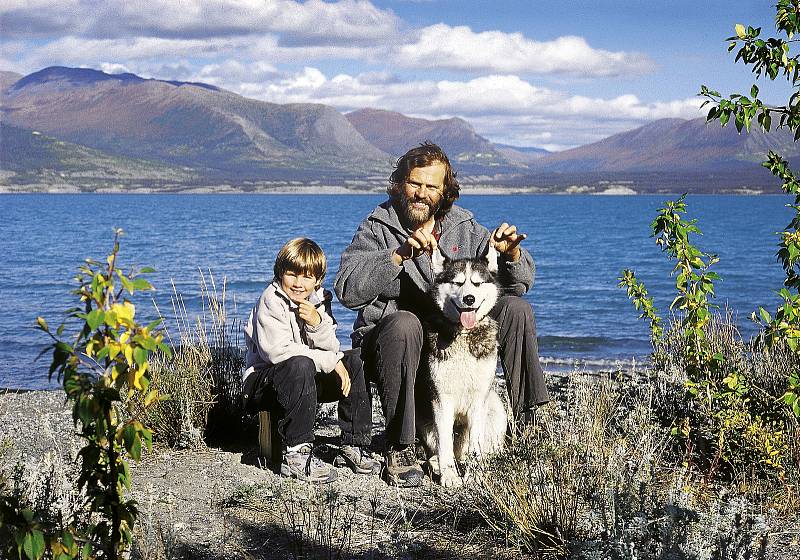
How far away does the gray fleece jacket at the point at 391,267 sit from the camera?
17.5ft

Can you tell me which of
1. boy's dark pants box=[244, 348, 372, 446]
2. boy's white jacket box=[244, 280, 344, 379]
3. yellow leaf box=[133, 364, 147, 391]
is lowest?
boy's dark pants box=[244, 348, 372, 446]

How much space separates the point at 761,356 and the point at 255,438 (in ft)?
12.7

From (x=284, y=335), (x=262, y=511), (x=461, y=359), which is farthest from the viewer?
(x=284, y=335)

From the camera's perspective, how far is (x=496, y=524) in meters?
4.04

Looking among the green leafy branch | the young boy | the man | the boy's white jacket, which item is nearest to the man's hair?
the man

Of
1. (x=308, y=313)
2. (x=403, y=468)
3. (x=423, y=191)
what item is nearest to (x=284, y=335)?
(x=308, y=313)

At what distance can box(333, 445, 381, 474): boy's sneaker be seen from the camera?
546 centimetres

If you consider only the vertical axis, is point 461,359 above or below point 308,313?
below

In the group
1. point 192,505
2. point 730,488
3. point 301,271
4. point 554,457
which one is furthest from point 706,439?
point 192,505

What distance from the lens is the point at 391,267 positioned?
→ 5262 mm

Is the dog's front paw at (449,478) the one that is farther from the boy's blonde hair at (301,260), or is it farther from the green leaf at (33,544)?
the green leaf at (33,544)

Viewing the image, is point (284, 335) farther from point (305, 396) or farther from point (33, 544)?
point (33, 544)

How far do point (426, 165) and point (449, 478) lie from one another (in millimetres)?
2052

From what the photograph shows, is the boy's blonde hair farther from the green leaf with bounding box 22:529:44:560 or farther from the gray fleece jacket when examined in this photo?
the green leaf with bounding box 22:529:44:560
